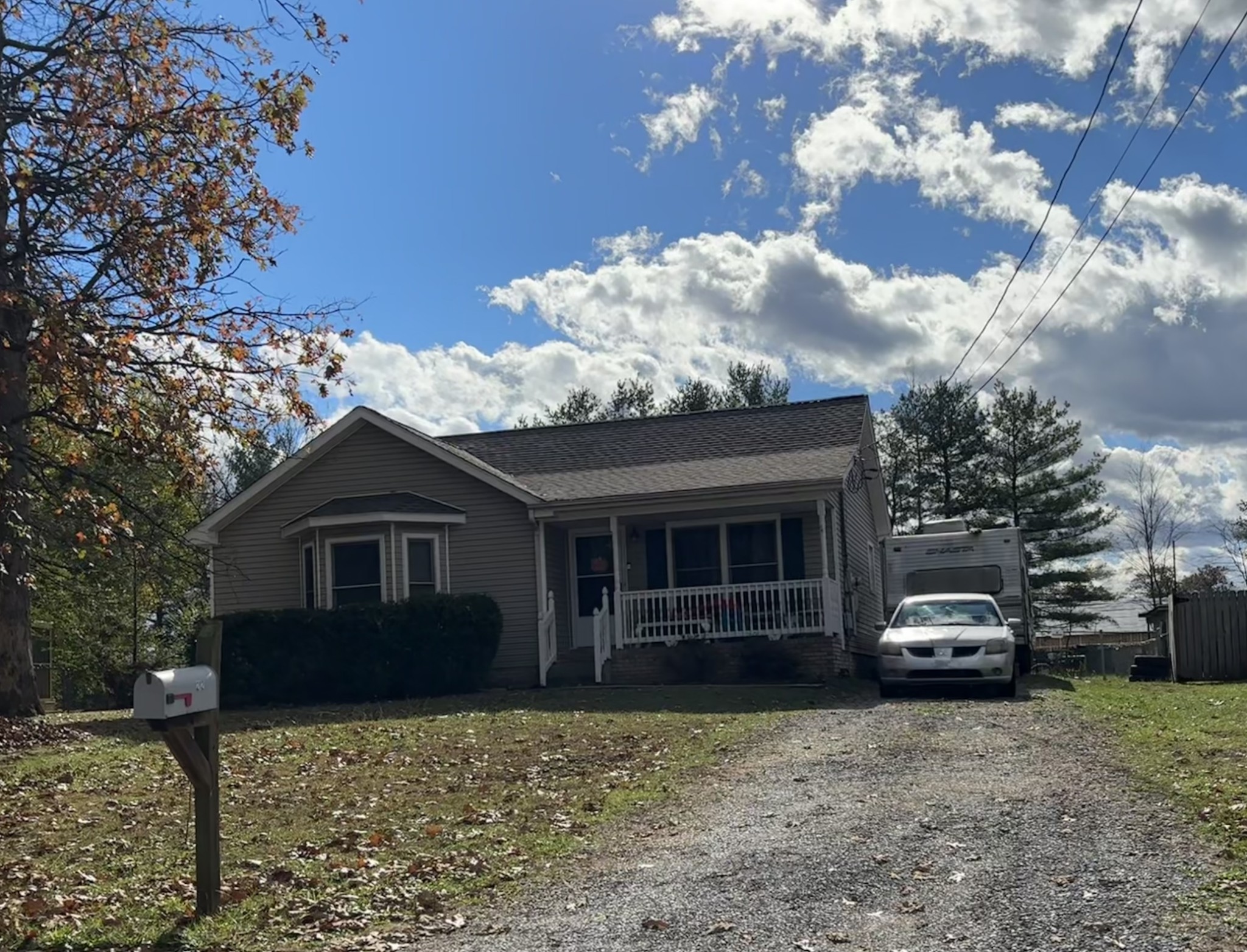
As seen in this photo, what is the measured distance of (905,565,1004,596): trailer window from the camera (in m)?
23.1

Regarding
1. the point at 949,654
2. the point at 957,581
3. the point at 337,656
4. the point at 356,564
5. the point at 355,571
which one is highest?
the point at 356,564

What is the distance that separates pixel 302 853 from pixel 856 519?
19240 millimetres

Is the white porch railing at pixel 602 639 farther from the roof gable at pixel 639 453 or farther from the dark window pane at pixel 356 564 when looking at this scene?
the dark window pane at pixel 356 564

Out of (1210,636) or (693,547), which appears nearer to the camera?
(1210,636)

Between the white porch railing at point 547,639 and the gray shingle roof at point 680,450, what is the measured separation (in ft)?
6.18

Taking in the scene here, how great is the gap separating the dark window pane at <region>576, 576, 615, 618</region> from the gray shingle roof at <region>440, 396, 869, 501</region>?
1.80 meters

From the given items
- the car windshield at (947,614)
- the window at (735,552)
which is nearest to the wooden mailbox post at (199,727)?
the car windshield at (947,614)

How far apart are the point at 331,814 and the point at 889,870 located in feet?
14.4

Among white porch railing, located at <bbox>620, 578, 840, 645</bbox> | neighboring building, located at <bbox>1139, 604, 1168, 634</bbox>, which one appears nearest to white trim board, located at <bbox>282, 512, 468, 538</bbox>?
white porch railing, located at <bbox>620, 578, 840, 645</bbox>

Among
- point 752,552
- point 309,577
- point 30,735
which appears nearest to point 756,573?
point 752,552

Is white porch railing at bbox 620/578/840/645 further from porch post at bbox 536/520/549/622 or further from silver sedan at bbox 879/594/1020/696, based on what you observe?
silver sedan at bbox 879/594/1020/696

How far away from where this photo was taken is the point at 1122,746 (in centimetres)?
1102

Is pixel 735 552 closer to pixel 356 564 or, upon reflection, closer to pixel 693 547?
pixel 693 547

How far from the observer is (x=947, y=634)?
1708cm
